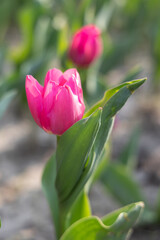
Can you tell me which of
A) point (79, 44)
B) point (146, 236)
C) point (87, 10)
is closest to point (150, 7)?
point (87, 10)

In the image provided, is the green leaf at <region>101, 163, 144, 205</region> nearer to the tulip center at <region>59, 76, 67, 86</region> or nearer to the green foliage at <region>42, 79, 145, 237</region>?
the green foliage at <region>42, 79, 145, 237</region>

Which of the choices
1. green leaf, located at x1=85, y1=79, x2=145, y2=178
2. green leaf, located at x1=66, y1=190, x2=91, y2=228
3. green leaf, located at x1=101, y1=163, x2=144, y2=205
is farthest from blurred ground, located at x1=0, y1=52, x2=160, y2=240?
green leaf, located at x1=85, y1=79, x2=145, y2=178

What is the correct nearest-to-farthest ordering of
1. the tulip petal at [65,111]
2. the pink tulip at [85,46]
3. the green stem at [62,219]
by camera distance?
the tulip petal at [65,111]
the green stem at [62,219]
the pink tulip at [85,46]

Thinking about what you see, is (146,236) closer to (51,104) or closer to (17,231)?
(17,231)

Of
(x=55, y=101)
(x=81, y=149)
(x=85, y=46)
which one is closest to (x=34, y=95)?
(x=55, y=101)

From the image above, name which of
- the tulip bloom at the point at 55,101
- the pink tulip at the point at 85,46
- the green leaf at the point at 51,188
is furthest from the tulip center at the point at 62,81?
the pink tulip at the point at 85,46

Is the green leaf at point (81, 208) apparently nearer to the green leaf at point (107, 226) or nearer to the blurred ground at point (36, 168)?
the green leaf at point (107, 226)
